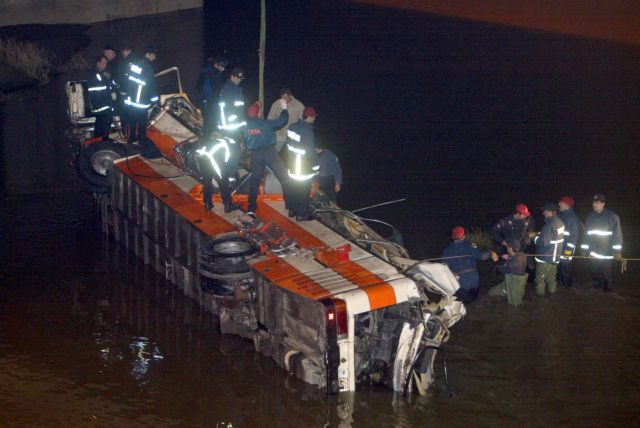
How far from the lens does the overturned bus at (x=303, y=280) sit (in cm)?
1092

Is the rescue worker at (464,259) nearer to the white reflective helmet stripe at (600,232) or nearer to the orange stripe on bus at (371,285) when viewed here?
the white reflective helmet stripe at (600,232)

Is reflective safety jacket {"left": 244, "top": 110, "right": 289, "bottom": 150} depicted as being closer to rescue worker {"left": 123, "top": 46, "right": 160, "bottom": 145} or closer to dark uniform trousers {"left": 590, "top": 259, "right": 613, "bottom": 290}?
rescue worker {"left": 123, "top": 46, "right": 160, "bottom": 145}

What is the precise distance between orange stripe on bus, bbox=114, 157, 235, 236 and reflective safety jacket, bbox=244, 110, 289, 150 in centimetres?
108

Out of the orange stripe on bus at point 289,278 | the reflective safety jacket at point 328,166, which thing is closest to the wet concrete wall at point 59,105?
the reflective safety jacket at point 328,166

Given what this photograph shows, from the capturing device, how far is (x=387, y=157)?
2167cm

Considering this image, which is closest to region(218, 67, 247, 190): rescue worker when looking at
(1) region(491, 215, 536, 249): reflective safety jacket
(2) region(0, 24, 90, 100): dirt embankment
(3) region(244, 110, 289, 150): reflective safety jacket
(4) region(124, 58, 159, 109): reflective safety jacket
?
(3) region(244, 110, 289, 150): reflective safety jacket

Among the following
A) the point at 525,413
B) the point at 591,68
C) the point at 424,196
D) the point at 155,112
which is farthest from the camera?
the point at 591,68

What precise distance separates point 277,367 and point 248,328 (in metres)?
0.92

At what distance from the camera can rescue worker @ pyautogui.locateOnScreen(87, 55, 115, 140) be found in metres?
16.7

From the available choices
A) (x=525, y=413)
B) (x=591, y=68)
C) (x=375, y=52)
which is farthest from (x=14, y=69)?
(x=525, y=413)

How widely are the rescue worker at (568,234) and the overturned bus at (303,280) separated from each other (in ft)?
6.04

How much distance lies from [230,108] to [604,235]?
5377 mm

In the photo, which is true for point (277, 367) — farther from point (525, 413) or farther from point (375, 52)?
point (375, 52)

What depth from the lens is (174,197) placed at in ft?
47.0
